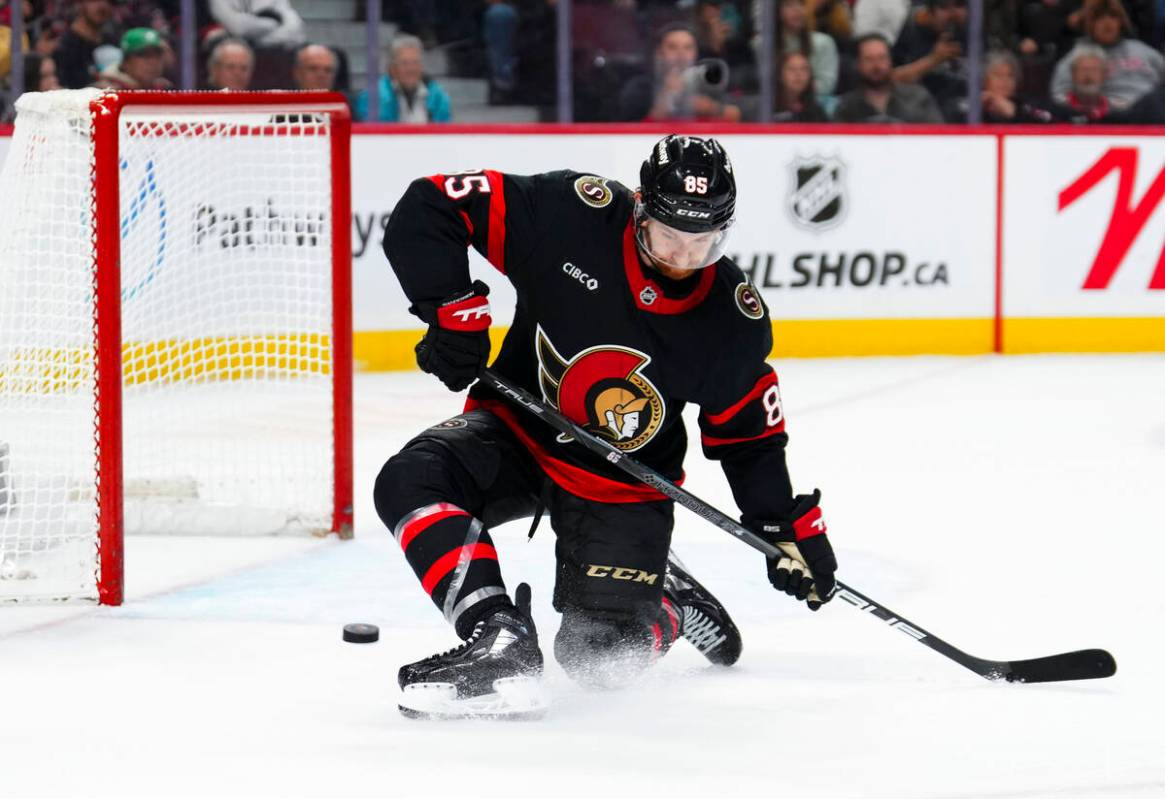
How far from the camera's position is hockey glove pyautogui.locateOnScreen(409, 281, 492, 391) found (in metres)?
2.65

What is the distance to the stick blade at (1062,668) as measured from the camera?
2.79 m

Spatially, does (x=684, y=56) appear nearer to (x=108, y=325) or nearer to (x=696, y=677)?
(x=108, y=325)

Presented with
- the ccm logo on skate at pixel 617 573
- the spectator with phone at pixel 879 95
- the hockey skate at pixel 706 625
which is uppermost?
the spectator with phone at pixel 879 95

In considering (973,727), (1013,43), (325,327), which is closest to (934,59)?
(1013,43)

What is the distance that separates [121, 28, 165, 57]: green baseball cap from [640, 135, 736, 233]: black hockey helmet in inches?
174

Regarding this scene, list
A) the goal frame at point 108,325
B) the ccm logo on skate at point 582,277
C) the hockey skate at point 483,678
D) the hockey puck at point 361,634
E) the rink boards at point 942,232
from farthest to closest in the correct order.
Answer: the rink boards at point 942,232, the goal frame at point 108,325, the hockey puck at point 361,634, the ccm logo on skate at point 582,277, the hockey skate at point 483,678

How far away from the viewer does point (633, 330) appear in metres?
2.73

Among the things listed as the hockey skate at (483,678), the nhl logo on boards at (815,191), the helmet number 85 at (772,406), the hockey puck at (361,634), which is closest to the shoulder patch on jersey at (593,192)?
the helmet number 85 at (772,406)

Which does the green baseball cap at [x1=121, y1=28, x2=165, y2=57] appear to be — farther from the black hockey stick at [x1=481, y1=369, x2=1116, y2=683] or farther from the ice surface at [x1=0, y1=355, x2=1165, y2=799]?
the black hockey stick at [x1=481, y1=369, x2=1116, y2=683]

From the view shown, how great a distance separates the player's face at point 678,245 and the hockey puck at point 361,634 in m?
0.84

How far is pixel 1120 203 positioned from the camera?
678cm

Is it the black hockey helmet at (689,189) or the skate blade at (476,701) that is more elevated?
the black hockey helmet at (689,189)

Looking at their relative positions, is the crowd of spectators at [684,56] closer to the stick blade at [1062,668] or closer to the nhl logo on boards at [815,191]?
the nhl logo on boards at [815,191]

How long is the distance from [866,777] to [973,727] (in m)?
0.30
